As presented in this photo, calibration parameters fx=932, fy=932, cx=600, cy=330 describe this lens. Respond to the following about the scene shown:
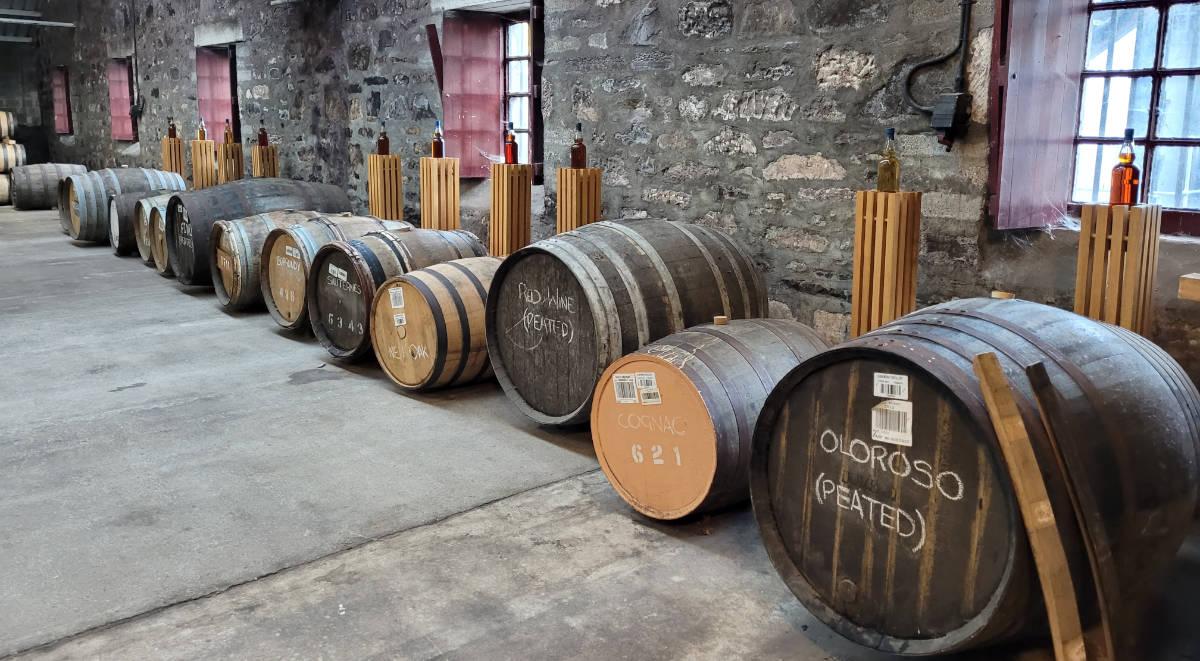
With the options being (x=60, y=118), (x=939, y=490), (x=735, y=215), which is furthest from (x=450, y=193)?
(x=60, y=118)

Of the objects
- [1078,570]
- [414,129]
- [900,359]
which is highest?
[414,129]

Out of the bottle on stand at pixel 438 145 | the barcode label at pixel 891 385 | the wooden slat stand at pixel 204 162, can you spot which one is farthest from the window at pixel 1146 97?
the wooden slat stand at pixel 204 162

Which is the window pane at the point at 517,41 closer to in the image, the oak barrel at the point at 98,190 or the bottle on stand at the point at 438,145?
the bottle on stand at the point at 438,145

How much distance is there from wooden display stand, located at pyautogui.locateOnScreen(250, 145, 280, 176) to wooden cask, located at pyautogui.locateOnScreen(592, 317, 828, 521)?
6015 mm

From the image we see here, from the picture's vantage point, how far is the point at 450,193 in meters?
5.55

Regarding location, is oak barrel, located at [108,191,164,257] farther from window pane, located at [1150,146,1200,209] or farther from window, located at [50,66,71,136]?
window pane, located at [1150,146,1200,209]

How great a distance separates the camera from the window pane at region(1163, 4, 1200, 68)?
302cm

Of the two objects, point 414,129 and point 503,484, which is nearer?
point 503,484

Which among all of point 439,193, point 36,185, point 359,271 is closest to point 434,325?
point 359,271

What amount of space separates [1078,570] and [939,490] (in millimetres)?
284

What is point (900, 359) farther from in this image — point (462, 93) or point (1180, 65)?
point (462, 93)

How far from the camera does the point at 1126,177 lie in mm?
2779

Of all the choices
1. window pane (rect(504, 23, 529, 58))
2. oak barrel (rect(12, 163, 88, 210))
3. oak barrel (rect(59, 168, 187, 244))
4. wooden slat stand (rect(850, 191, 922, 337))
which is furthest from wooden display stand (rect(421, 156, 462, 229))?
oak barrel (rect(12, 163, 88, 210))

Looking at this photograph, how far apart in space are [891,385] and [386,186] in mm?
4699
